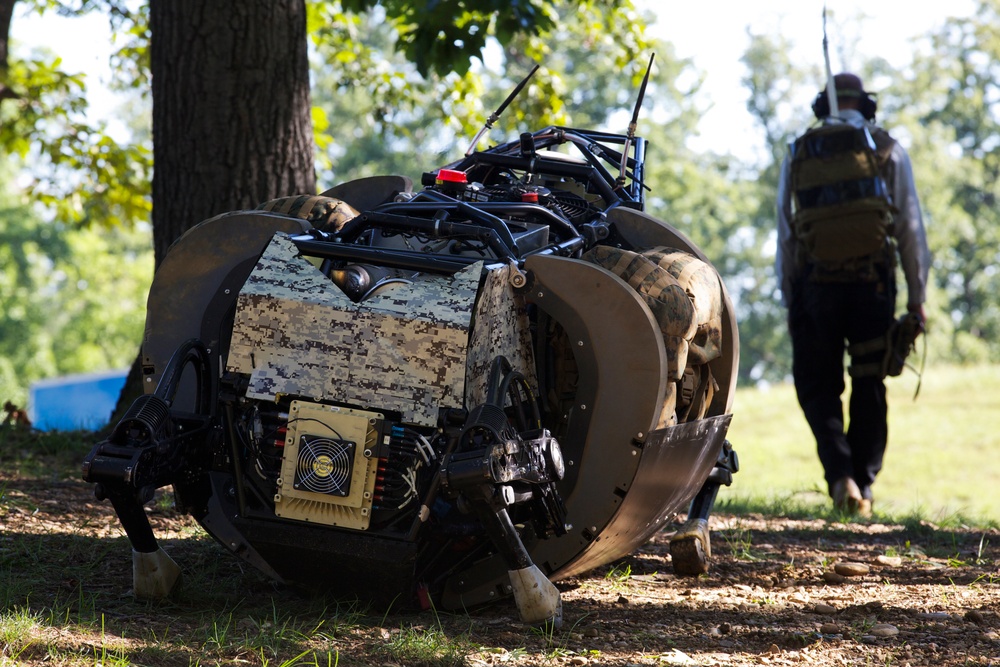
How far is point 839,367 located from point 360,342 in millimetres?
4559

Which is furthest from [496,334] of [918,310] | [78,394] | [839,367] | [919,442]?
[78,394]

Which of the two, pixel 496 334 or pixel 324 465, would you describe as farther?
pixel 496 334

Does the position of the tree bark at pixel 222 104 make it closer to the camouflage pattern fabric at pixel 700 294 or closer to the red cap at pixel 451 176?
the red cap at pixel 451 176

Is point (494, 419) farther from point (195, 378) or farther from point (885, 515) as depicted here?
point (885, 515)

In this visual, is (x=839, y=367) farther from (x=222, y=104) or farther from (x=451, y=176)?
(x=222, y=104)

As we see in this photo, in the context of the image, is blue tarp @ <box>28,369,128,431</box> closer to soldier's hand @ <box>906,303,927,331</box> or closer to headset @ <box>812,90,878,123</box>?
→ headset @ <box>812,90,878,123</box>

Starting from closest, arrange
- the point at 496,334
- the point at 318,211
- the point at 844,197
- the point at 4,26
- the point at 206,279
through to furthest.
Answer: the point at 496,334 < the point at 206,279 < the point at 318,211 < the point at 844,197 < the point at 4,26

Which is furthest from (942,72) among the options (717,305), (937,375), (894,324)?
(717,305)

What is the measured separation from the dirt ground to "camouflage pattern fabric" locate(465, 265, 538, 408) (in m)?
0.79

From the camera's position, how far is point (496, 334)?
360 centimetres

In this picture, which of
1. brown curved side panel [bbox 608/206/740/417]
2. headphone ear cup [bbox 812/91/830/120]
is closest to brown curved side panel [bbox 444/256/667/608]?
brown curved side panel [bbox 608/206/740/417]

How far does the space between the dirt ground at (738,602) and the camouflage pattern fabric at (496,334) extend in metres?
0.79

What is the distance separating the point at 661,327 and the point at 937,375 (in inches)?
837

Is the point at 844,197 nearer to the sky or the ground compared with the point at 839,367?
nearer to the sky
